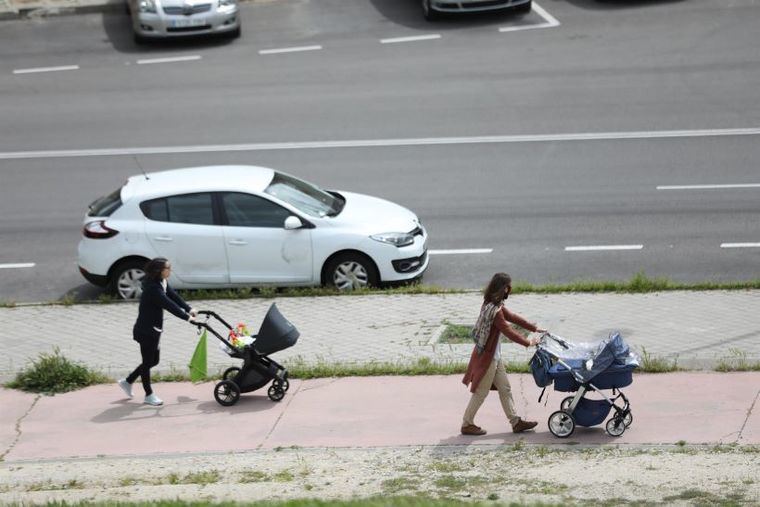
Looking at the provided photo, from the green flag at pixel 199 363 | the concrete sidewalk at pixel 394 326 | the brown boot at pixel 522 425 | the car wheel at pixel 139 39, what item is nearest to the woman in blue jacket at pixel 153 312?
the green flag at pixel 199 363

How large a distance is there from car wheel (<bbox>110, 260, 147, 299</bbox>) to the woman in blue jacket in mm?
3530

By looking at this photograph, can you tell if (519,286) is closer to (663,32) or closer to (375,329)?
(375,329)

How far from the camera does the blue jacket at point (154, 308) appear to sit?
11.9m

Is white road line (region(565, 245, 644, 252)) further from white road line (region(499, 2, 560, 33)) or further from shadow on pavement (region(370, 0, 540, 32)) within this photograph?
shadow on pavement (region(370, 0, 540, 32))

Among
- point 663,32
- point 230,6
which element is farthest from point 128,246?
point 663,32

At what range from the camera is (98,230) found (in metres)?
15.6

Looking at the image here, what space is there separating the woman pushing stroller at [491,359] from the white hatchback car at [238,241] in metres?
4.81

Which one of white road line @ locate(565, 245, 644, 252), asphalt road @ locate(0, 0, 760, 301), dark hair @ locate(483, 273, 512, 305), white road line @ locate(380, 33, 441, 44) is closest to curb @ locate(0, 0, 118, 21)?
asphalt road @ locate(0, 0, 760, 301)

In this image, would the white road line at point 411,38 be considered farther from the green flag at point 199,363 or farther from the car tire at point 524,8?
the green flag at point 199,363

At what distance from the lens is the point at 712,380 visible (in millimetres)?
11852

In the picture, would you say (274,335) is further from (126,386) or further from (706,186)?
(706,186)

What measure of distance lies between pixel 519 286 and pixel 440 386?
11.0ft

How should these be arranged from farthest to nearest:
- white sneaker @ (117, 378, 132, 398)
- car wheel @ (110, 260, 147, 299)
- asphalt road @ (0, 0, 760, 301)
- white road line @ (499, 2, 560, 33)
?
white road line @ (499, 2, 560, 33) → asphalt road @ (0, 0, 760, 301) → car wheel @ (110, 260, 147, 299) → white sneaker @ (117, 378, 132, 398)

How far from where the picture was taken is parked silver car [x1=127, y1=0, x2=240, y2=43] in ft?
84.2
